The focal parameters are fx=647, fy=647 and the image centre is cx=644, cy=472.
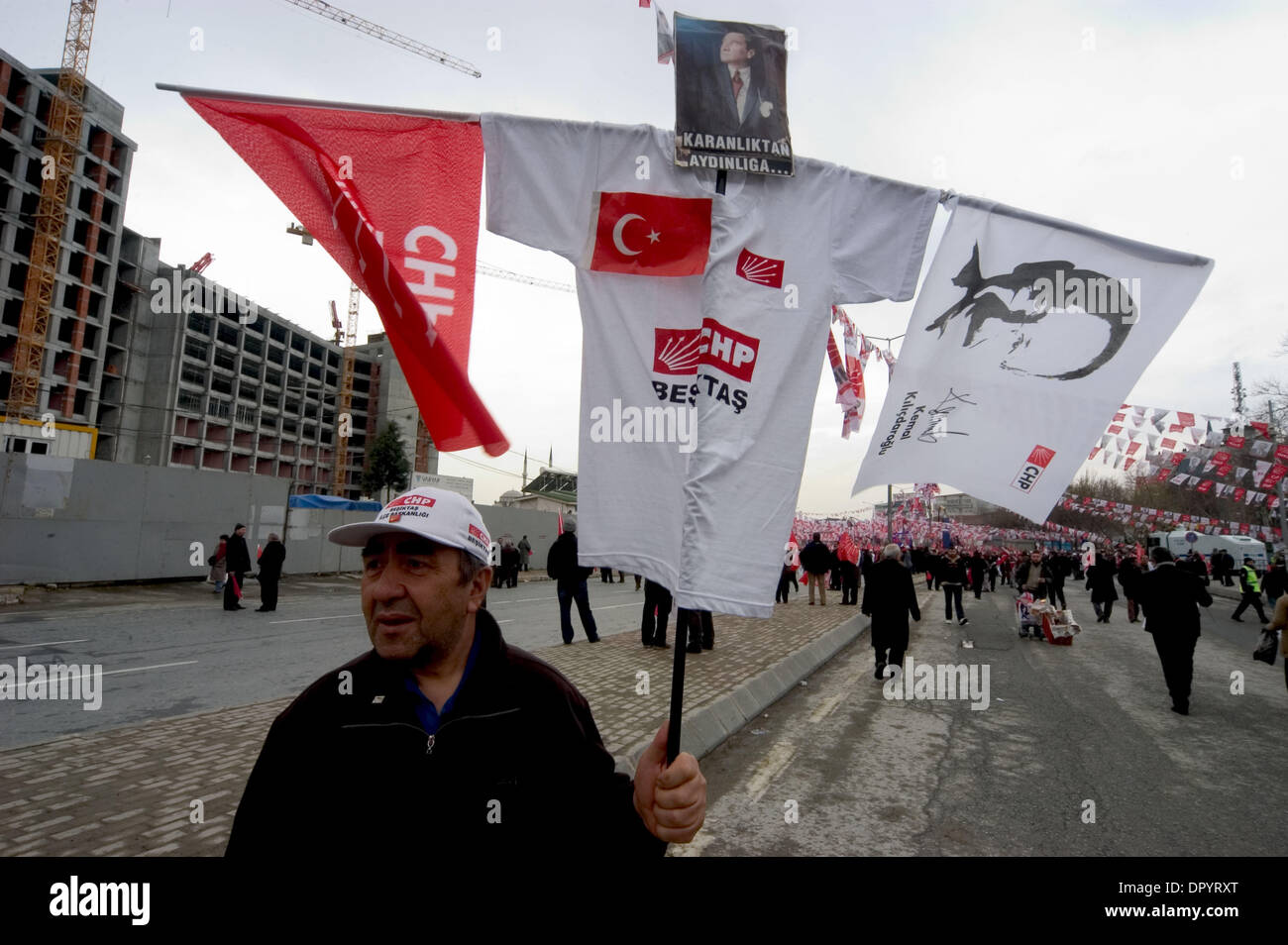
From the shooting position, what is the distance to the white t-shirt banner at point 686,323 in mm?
1821

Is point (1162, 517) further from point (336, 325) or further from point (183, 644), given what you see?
point (336, 325)

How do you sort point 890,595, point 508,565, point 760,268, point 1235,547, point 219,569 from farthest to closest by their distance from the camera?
point 1235,547 → point 508,565 → point 219,569 → point 890,595 → point 760,268

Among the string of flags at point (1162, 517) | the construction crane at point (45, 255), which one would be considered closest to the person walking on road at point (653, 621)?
the string of flags at point (1162, 517)

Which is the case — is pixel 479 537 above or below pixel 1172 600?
above

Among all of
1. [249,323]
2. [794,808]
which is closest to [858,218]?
[794,808]

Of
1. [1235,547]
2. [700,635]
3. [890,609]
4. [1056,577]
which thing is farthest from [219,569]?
[1235,547]

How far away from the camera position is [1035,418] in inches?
83.1

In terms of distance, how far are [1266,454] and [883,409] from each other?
92.7ft

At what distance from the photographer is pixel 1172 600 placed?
305 inches

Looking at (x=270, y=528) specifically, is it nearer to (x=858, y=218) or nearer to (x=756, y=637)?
(x=756, y=637)

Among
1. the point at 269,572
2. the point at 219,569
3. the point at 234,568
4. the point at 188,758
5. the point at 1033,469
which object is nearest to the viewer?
the point at 1033,469

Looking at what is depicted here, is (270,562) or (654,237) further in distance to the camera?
(270,562)

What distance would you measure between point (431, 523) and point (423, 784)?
77 cm
